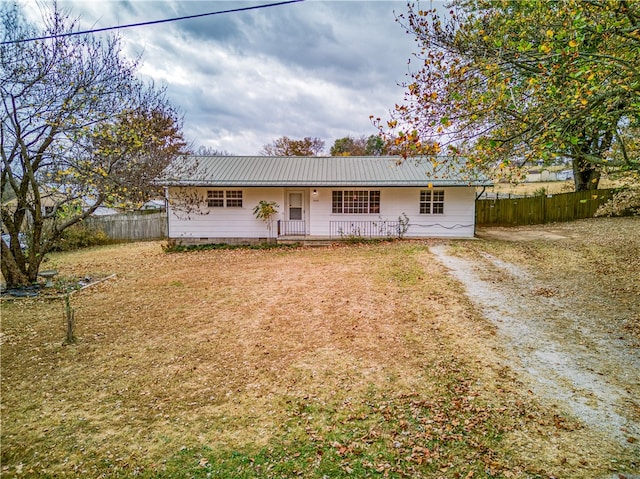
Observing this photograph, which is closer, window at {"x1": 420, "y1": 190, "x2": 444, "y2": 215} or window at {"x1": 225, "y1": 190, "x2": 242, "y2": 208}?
window at {"x1": 420, "y1": 190, "x2": 444, "y2": 215}

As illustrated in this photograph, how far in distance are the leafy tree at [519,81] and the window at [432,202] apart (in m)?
8.57

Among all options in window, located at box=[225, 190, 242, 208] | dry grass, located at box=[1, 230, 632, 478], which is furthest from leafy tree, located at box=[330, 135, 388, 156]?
dry grass, located at box=[1, 230, 632, 478]

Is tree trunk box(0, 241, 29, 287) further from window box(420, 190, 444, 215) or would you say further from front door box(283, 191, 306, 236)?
window box(420, 190, 444, 215)

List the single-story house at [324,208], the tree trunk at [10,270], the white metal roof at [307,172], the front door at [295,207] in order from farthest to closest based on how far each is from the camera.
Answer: the front door at [295,207], the single-story house at [324,208], the white metal roof at [307,172], the tree trunk at [10,270]

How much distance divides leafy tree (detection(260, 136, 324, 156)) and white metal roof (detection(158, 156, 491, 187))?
1924 centimetres

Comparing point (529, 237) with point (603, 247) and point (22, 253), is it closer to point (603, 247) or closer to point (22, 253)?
Answer: point (603, 247)

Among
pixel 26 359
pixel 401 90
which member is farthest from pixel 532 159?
pixel 26 359

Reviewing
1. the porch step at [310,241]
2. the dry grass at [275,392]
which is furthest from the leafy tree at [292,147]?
the dry grass at [275,392]

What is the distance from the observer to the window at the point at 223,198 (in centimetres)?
1587

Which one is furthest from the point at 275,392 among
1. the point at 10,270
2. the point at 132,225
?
the point at 132,225

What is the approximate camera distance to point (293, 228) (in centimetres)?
1633

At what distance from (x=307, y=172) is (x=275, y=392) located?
42.9 feet

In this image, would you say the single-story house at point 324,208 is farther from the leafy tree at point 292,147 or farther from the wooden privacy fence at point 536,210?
the leafy tree at point 292,147

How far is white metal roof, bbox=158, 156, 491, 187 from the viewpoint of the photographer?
15070 millimetres
